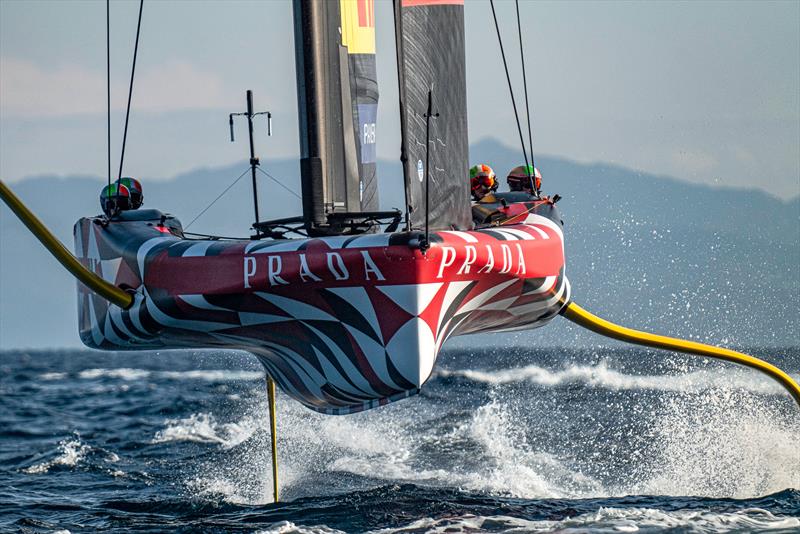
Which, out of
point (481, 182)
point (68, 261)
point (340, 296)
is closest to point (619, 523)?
point (340, 296)

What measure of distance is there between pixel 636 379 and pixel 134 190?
1435 cm

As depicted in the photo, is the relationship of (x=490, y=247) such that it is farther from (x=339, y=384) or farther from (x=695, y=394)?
(x=695, y=394)

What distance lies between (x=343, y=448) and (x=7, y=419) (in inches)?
292

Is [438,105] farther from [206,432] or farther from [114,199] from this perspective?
[206,432]

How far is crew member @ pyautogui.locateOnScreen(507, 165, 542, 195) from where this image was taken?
8.49 metres

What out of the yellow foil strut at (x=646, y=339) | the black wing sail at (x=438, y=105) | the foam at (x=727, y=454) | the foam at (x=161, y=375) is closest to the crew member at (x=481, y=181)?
the yellow foil strut at (x=646, y=339)

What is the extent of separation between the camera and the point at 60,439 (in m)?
13.5

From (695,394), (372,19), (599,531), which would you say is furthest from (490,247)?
(695,394)

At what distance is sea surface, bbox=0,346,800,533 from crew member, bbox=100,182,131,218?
209 centimetres

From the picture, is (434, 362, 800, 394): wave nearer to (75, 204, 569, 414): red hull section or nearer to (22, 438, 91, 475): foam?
(22, 438, 91, 475): foam

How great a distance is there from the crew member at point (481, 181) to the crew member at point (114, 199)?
253 cm

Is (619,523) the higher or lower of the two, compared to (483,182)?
lower

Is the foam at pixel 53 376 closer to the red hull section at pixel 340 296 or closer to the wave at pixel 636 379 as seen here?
the wave at pixel 636 379

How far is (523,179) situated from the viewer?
28.5 feet
